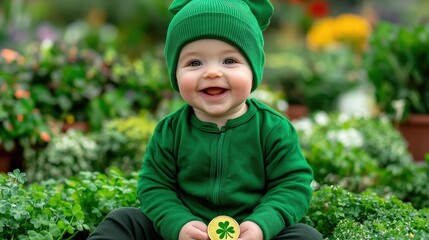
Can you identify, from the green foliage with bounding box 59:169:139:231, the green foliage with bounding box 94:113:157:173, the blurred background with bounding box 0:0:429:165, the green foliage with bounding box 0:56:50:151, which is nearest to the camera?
the green foliage with bounding box 59:169:139:231

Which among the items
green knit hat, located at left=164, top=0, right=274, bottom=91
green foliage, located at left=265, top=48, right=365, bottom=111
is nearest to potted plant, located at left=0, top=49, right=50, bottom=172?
green knit hat, located at left=164, top=0, right=274, bottom=91

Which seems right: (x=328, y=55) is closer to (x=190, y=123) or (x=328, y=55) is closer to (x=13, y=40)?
(x=13, y=40)

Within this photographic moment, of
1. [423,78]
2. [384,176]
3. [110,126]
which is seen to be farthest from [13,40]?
[384,176]

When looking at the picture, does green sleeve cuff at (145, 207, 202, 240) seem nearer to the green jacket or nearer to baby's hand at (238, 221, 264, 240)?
the green jacket

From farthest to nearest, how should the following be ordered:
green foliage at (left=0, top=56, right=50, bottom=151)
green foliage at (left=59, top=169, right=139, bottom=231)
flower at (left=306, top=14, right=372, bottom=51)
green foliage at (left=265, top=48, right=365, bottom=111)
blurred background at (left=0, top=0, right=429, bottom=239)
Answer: flower at (left=306, top=14, right=372, bottom=51), green foliage at (left=265, top=48, right=365, bottom=111), green foliage at (left=0, top=56, right=50, bottom=151), green foliage at (left=59, top=169, right=139, bottom=231), blurred background at (left=0, top=0, right=429, bottom=239)

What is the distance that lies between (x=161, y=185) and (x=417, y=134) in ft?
11.6

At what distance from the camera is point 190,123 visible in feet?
10.5

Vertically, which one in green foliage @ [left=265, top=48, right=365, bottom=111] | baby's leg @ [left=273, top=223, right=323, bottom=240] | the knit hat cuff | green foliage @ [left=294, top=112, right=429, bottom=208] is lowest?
green foliage @ [left=265, top=48, right=365, bottom=111]

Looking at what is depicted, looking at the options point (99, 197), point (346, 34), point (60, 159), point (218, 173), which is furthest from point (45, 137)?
point (346, 34)

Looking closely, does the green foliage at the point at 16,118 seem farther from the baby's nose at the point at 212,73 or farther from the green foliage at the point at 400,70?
the green foliage at the point at 400,70

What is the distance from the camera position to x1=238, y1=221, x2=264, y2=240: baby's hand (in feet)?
9.45

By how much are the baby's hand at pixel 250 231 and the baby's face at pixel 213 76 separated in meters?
0.43

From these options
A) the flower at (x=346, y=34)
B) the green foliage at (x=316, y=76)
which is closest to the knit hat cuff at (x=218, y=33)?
the green foliage at (x=316, y=76)

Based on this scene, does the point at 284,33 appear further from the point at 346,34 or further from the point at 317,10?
the point at 346,34
